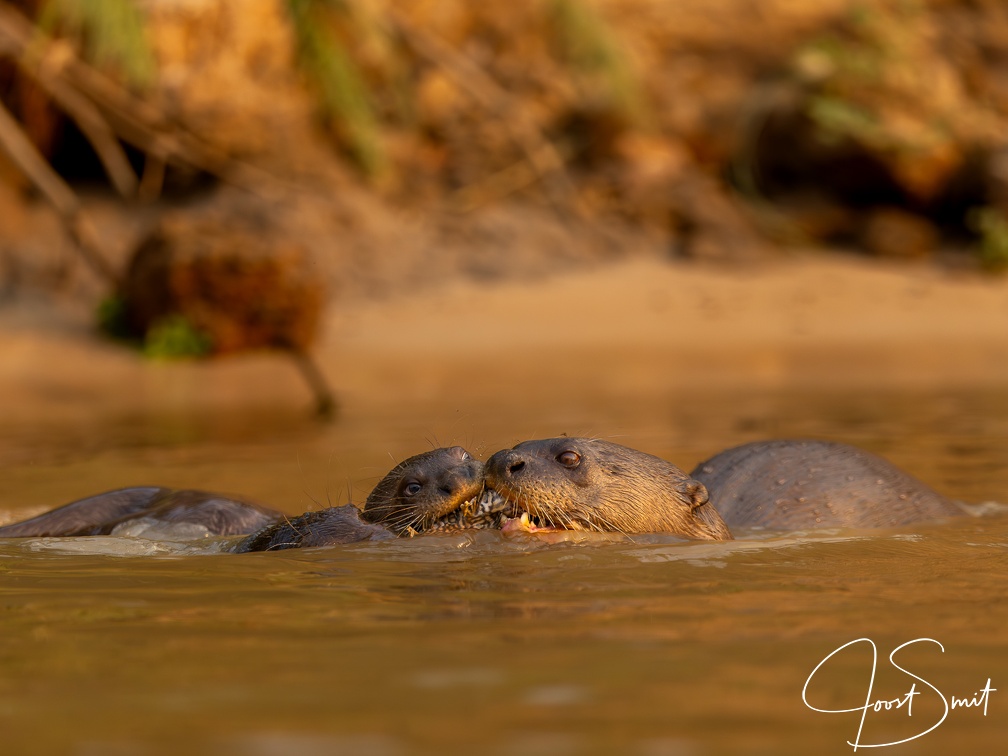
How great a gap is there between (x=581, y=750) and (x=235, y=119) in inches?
487

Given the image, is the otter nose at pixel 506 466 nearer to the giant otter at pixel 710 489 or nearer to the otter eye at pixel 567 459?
the giant otter at pixel 710 489

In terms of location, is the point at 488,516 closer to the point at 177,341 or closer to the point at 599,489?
the point at 599,489

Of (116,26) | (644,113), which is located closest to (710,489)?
(116,26)

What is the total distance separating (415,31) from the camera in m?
13.3

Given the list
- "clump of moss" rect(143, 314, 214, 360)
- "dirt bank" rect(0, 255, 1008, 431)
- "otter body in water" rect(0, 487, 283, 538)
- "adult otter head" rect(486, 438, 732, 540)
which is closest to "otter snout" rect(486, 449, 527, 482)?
"adult otter head" rect(486, 438, 732, 540)

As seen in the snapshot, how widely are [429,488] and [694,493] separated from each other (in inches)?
32.1

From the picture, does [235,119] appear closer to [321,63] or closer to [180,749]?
[321,63]

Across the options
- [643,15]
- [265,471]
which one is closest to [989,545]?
[265,471]

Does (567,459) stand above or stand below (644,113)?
below

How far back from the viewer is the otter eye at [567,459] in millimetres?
4082

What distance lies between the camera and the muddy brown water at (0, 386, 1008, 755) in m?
2.19

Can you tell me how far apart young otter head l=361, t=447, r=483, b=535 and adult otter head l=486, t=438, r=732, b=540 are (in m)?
0.07

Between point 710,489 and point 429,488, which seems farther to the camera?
point 710,489

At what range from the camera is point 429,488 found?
3918mm
